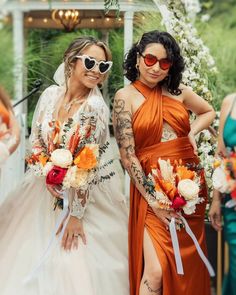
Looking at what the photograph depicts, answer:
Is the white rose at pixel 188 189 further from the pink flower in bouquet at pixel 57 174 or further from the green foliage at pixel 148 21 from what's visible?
the green foliage at pixel 148 21

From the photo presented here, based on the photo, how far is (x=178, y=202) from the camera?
4461 mm

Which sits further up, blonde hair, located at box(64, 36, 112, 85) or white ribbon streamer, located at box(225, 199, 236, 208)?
blonde hair, located at box(64, 36, 112, 85)

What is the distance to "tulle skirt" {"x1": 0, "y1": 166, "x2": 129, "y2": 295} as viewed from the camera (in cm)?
449

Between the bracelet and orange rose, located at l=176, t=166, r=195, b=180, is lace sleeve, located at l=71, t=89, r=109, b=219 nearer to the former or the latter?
the bracelet

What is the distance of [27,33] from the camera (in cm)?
725

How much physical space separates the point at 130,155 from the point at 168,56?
738 millimetres

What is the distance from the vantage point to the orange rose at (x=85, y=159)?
14.6ft

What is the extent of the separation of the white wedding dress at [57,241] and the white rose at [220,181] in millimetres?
1033

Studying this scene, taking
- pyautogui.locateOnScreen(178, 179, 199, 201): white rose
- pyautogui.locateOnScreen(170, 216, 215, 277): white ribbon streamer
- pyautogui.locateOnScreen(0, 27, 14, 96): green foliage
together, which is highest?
pyautogui.locateOnScreen(0, 27, 14, 96): green foliage

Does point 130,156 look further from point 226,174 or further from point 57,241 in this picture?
point 226,174

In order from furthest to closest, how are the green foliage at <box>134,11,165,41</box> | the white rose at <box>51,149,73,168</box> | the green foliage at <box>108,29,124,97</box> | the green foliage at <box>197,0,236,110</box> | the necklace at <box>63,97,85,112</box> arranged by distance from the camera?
the green foliage at <box>197,0,236,110</box> → the green foliage at <box>108,29,124,97</box> → the green foliage at <box>134,11,165,41</box> → the necklace at <box>63,97,85,112</box> → the white rose at <box>51,149,73,168</box>

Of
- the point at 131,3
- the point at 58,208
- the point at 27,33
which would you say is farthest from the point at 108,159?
the point at 27,33

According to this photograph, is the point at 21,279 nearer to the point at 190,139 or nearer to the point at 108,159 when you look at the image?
the point at 108,159

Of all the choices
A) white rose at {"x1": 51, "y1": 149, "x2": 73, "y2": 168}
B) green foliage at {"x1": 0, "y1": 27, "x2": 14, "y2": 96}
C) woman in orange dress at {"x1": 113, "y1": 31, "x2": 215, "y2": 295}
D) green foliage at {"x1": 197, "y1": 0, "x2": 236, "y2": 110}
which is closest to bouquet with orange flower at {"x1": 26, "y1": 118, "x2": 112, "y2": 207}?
white rose at {"x1": 51, "y1": 149, "x2": 73, "y2": 168}
